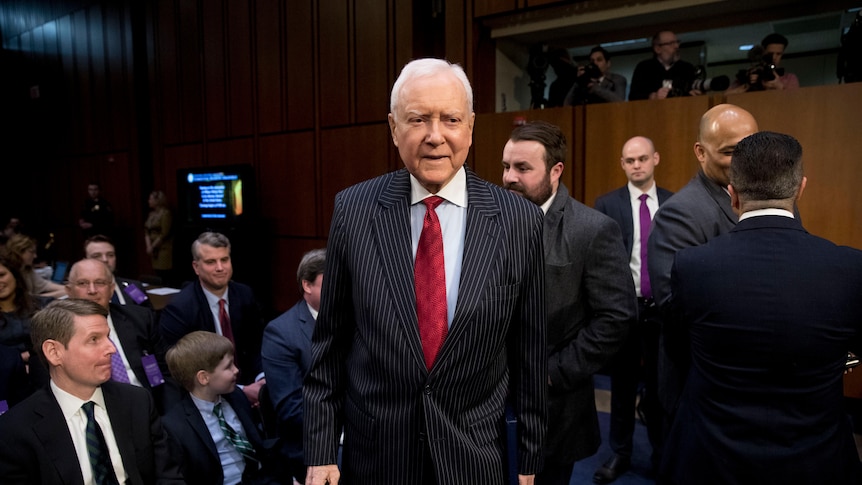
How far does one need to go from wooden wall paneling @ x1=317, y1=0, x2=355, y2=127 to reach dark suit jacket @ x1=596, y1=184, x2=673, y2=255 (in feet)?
11.0

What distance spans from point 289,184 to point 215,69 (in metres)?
1.96

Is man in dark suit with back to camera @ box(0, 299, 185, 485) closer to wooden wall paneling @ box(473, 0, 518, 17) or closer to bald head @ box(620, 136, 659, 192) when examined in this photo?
bald head @ box(620, 136, 659, 192)

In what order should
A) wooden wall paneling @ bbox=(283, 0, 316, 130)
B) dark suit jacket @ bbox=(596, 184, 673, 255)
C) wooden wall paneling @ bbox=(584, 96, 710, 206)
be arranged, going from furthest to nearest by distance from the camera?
1. wooden wall paneling @ bbox=(283, 0, 316, 130)
2. wooden wall paneling @ bbox=(584, 96, 710, 206)
3. dark suit jacket @ bbox=(596, 184, 673, 255)

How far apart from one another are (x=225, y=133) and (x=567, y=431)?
6561 millimetres

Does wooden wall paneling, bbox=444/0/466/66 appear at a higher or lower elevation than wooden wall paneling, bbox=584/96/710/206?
higher

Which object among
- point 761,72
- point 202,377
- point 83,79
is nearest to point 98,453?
point 202,377

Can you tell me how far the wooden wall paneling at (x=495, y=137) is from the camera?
4531 millimetres

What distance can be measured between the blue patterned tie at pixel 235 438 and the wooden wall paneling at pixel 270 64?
4.80m

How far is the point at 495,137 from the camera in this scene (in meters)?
4.83

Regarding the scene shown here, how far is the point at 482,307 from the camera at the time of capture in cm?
112

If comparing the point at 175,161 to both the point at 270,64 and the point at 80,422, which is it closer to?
the point at 270,64

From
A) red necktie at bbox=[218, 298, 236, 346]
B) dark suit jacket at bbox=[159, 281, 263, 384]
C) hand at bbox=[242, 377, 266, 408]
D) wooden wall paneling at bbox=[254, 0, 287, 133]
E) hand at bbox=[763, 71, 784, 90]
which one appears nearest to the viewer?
hand at bbox=[242, 377, 266, 408]

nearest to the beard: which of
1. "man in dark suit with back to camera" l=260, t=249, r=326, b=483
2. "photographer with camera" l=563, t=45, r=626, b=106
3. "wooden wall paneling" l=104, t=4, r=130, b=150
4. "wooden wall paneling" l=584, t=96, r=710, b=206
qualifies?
"man in dark suit with back to camera" l=260, t=249, r=326, b=483

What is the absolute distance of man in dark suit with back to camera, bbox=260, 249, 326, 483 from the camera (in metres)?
2.21
